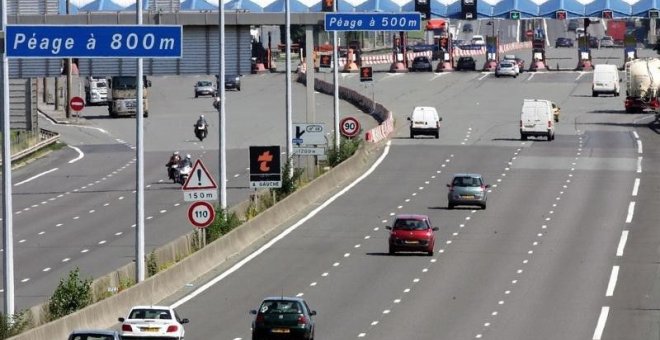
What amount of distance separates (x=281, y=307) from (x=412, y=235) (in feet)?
62.3

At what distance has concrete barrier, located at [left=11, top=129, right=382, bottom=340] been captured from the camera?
37.0m

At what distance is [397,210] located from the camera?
218 ft

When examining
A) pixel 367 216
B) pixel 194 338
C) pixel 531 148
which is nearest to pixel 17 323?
pixel 194 338

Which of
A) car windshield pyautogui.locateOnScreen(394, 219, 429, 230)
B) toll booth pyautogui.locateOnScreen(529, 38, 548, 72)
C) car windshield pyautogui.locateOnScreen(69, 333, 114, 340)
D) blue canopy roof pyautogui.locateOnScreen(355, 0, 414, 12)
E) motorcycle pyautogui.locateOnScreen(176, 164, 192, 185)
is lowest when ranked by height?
car windshield pyautogui.locateOnScreen(69, 333, 114, 340)

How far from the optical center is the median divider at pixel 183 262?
123ft

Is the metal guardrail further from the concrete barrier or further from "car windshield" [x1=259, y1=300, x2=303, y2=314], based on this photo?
"car windshield" [x1=259, y1=300, x2=303, y2=314]

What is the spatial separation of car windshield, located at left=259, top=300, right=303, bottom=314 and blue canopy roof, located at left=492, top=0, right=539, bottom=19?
85.1 meters

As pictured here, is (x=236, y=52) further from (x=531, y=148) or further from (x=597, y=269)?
(x=531, y=148)

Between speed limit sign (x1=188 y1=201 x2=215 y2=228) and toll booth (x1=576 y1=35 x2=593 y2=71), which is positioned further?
toll booth (x1=576 y1=35 x2=593 y2=71)

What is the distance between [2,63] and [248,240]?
2203cm

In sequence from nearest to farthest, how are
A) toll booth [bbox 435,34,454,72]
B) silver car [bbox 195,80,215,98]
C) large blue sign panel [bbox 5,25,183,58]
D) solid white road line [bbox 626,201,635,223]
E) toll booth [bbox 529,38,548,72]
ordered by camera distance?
large blue sign panel [bbox 5,25,183,58]
solid white road line [bbox 626,201,635,223]
silver car [bbox 195,80,215,98]
toll booth [bbox 529,38,548,72]
toll booth [bbox 435,34,454,72]

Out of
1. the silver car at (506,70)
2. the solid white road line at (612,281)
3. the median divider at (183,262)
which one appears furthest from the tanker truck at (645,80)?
the solid white road line at (612,281)

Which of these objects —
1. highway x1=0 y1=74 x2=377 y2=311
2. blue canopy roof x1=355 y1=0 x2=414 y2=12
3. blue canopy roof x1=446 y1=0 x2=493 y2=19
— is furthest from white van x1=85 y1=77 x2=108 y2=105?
blue canopy roof x1=355 y1=0 x2=414 y2=12

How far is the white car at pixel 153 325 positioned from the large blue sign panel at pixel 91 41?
6567 millimetres
